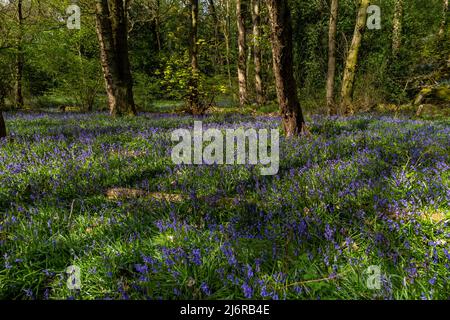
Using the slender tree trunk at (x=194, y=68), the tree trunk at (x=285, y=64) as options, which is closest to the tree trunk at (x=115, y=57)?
the slender tree trunk at (x=194, y=68)

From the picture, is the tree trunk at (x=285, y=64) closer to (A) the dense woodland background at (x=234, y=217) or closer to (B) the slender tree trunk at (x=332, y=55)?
(A) the dense woodland background at (x=234, y=217)

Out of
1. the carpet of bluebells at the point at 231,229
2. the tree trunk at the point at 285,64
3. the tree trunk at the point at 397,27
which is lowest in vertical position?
the carpet of bluebells at the point at 231,229

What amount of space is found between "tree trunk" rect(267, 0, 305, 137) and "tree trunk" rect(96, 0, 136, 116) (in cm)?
710

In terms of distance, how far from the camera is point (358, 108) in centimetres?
1472

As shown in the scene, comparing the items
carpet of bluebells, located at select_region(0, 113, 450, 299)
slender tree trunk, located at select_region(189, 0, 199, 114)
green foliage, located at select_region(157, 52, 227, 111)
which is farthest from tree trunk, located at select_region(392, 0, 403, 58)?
carpet of bluebells, located at select_region(0, 113, 450, 299)

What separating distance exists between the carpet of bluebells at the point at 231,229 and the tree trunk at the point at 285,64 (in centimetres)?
193

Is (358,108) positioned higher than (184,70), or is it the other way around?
(184,70)

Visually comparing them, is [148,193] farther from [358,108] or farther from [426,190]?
[358,108]

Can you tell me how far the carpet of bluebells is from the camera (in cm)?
227

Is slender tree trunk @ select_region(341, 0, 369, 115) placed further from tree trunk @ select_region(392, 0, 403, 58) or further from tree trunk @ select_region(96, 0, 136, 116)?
tree trunk @ select_region(96, 0, 136, 116)

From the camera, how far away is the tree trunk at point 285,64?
6105 mm

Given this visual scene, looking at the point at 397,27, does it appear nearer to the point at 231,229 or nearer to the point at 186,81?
the point at 186,81
